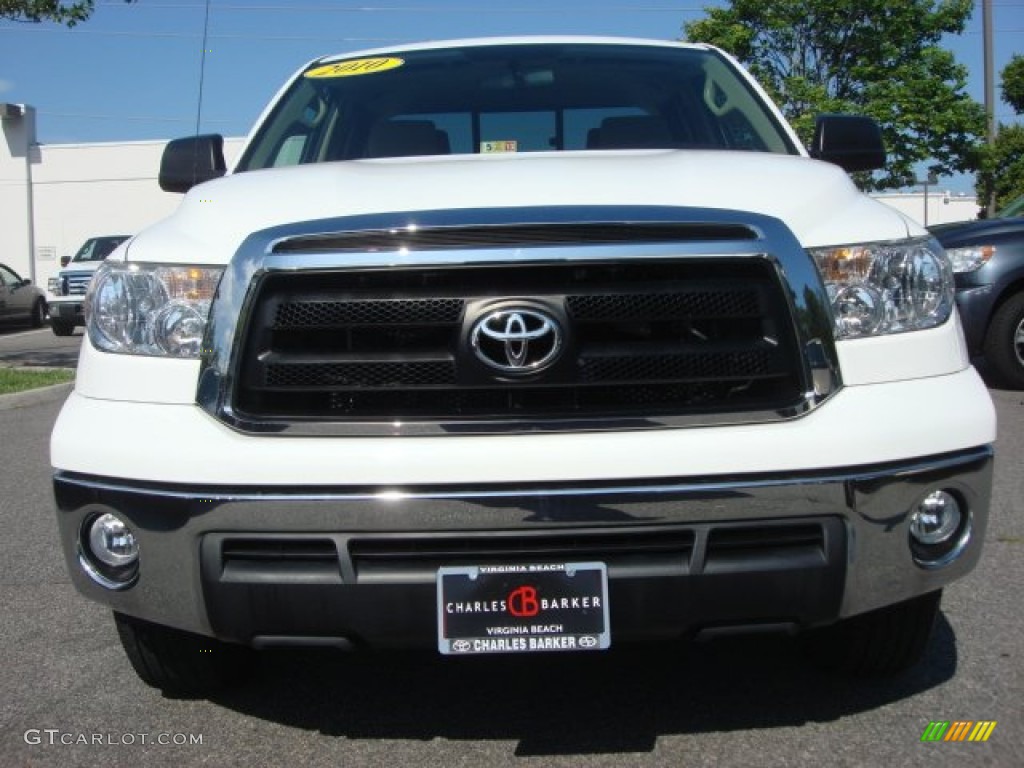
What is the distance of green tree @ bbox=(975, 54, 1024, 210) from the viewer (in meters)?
27.1

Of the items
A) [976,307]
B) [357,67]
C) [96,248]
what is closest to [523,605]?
[357,67]

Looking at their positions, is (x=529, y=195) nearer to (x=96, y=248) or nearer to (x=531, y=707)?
(x=531, y=707)

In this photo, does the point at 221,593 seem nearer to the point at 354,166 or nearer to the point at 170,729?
the point at 170,729

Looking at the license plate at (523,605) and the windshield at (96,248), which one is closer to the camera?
the license plate at (523,605)

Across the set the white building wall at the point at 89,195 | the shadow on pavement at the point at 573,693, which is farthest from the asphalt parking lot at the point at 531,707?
the white building wall at the point at 89,195

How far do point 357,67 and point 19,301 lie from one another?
781 inches

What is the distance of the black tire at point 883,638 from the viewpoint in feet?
9.35

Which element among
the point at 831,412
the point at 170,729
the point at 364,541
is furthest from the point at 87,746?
the point at 831,412

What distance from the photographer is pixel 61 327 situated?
789 inches

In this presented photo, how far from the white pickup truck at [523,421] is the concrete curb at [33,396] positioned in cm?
793

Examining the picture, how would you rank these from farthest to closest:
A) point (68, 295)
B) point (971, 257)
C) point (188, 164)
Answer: point (68, 295) → point (971, 257) → point (188, 164)

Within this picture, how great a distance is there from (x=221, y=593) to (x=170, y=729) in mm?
688

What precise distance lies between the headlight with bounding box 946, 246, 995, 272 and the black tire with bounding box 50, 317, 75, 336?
16.0m

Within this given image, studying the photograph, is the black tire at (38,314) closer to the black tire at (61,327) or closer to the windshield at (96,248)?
the windshield at (96,248)
